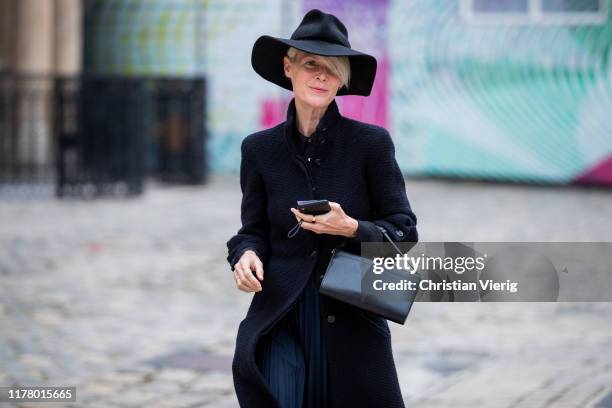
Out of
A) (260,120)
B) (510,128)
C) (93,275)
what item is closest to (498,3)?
(510,128)

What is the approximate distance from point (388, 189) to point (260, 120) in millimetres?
20799

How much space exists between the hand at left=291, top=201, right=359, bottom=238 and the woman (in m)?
0.09

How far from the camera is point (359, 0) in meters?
23.5

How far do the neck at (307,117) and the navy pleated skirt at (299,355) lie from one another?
471mm

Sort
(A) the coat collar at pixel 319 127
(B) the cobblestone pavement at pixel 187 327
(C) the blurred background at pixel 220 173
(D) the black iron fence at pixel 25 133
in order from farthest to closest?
(D) the black iron fence at pixel 25 133 → (C) the blurred background at pixel 220 173 → (B) the cobblestone pavement at pixel 187 327 → (A) the coat collar at pixel 319 127

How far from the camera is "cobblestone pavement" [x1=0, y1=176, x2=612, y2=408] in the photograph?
6.51 m

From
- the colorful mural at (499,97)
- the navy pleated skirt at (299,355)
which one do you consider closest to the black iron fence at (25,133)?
the colorful mural at (499,97)

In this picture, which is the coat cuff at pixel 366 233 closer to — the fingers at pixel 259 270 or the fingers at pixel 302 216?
the fingers at pixel 302 216

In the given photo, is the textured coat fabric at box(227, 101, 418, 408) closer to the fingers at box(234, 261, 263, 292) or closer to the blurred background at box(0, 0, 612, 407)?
the fingers at box(234, 261, 263, 292)

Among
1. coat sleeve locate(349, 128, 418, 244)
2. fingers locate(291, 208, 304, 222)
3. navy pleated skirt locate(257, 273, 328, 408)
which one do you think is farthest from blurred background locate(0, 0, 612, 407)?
fingers locate(291, 208, 304, 222)

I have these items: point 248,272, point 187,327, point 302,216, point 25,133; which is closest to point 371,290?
point 302,216

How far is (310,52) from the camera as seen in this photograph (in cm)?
370

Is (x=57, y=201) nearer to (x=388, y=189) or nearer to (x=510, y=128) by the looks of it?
(x=510, y=128)

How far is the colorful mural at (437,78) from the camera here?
2166cm
